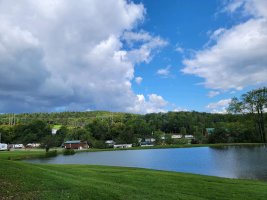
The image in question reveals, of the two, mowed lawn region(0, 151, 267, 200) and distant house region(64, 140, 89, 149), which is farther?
distant house region(64, 140, 89, 149)

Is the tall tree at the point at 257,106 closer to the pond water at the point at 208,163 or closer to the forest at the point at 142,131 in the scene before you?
the forest at the point at 142,131

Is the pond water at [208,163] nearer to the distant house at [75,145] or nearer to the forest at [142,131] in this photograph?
the forest at [142,131]

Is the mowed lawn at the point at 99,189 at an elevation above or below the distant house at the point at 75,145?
below

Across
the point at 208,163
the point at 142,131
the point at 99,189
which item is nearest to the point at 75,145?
the point at 142,131

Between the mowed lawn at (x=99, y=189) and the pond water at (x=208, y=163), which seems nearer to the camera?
the mowed lawn at (x=99, y=189)

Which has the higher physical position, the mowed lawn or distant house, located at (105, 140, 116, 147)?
distant house, located at (105, 140, 116, 147)

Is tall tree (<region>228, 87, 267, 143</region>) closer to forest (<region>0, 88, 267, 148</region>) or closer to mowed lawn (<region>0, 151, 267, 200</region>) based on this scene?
forest (<region>0, 88, 267, 148</region>)

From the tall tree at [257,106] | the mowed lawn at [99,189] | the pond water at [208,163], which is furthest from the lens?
the tall tree at [257,106]

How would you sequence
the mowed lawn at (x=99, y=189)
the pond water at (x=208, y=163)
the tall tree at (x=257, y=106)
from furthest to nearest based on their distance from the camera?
1. the tall tree at (x=257, y=106)
2. the pond water at (x=208, y=163)
3. the mowed lawn at (x=99, y=189)

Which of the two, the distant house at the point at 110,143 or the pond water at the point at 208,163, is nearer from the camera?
the pond water at the point at 208,163

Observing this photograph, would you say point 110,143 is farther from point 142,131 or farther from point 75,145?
point 142,131

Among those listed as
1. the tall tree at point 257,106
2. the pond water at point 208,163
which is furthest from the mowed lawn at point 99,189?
the tall tree at point 257,106

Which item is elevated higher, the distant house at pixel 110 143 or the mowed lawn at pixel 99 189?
the distant house at pixel 110 143

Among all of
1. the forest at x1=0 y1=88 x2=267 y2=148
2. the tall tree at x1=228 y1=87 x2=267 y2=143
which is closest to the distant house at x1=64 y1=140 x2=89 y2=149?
the forest at x1=0 y1=88 x2=267 y2=148
